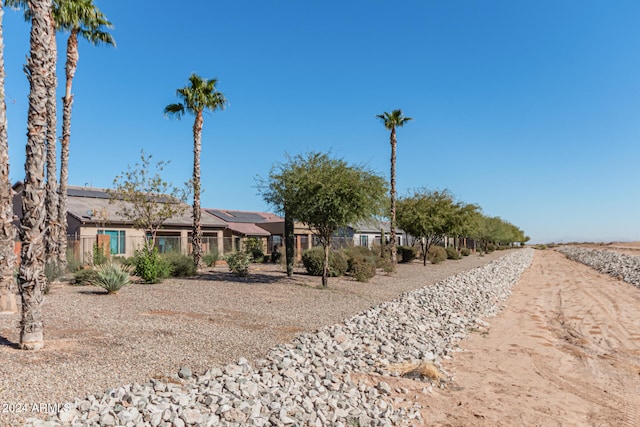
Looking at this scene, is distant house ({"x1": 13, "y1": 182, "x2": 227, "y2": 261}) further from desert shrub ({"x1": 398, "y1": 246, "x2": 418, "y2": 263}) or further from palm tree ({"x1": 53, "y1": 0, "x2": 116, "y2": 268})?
desert shrub ({"x1": 398, "y1": 246, "x2": 418, "y2": 263})

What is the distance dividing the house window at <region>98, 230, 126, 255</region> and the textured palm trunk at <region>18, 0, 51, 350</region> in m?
23.5

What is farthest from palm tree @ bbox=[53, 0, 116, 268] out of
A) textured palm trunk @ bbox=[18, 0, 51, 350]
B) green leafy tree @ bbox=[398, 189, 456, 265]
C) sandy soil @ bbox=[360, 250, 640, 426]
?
green leafy tree @ bbox=[398, 189, 456, 265]

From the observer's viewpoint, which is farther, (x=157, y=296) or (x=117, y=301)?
(x=157, y=296)

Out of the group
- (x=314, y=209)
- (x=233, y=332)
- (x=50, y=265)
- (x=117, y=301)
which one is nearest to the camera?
(x=233, y=332)

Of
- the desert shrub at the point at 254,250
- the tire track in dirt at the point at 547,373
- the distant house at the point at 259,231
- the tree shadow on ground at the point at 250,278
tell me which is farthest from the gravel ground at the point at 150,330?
the distant house at the point at 259,231

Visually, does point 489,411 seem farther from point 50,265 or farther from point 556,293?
point 556,293

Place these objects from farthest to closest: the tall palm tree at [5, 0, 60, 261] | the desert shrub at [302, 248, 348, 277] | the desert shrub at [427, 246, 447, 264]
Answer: the desert shrub at [427, 246, 447, 264] → the desert shrub at [302, 248, 348, 277] → the tall palm tree at [5, 0, 60, 261]

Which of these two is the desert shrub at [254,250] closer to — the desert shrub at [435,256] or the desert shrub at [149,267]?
the desert shrub at [149,267]

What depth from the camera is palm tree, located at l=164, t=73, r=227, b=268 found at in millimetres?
22906

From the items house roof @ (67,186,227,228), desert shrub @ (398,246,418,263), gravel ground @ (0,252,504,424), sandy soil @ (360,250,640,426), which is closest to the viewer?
gravel ground @ (0,252,504,424)

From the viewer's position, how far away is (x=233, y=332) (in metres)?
9.09

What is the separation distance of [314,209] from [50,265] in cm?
907

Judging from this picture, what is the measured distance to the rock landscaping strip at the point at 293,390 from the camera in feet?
16.8

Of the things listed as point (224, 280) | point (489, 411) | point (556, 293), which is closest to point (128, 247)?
point (224, 280)
